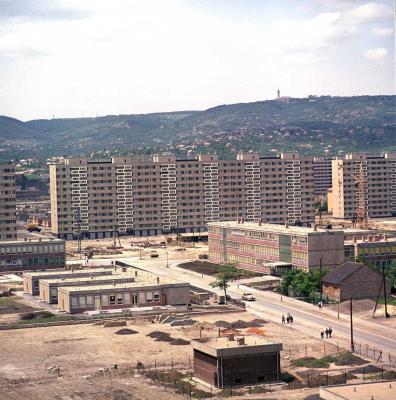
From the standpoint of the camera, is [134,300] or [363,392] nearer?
[363,392]

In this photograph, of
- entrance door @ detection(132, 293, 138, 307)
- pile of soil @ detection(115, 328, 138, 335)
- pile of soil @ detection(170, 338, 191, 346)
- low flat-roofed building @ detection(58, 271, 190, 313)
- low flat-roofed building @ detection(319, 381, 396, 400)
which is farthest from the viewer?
entrance door @ detection(132, 293, 138, 307)

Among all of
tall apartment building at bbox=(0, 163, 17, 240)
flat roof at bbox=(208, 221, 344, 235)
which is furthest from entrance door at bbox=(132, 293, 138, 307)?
tall apartment building at bbox=(0, 163, 17, 240)

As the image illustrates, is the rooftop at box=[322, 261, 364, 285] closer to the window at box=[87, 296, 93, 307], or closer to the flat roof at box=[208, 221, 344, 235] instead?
the flat roof at box=[208, 221, 344, 235]

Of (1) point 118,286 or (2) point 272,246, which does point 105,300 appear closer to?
(1) point 118,286

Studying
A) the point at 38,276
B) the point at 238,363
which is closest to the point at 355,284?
the point at 38,276

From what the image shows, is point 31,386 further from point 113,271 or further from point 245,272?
point 245,272

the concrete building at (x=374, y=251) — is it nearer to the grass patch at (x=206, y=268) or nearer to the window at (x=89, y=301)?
the grass patch at (x=206, y=268)
